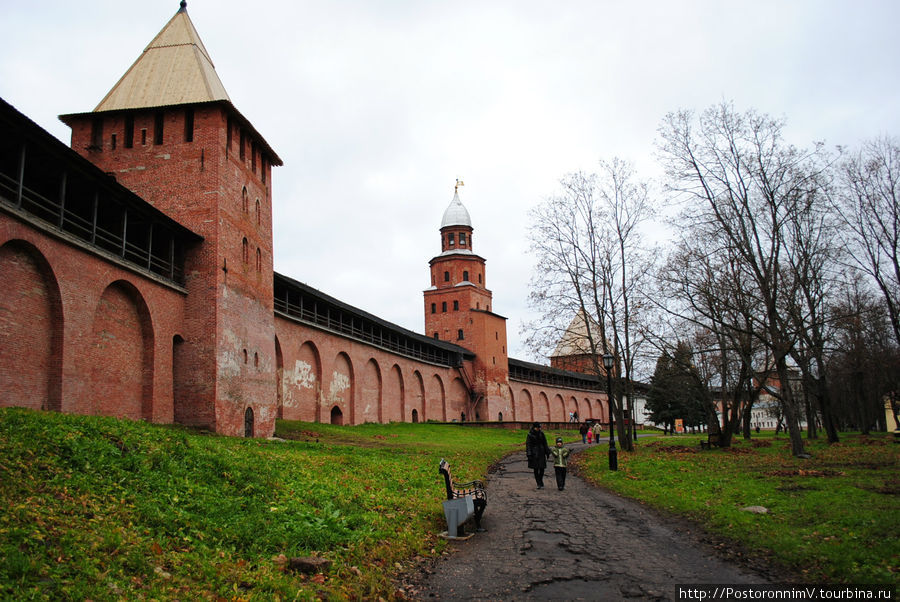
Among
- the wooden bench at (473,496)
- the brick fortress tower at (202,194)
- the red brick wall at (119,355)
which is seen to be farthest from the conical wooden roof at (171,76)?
the wooden bench at (473,496)

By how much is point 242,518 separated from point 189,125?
17.3 metres

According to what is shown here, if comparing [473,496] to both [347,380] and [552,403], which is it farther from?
[552,403]

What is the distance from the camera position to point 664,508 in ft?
34.9

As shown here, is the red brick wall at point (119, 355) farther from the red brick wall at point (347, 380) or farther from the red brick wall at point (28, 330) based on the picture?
the red brick wall at point (347, 380)

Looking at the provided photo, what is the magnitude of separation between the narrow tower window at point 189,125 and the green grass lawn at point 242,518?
13157 millimetres

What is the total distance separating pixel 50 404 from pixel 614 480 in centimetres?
1289

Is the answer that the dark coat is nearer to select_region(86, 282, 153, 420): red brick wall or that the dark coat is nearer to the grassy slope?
the grassy slope

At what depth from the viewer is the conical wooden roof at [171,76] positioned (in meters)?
21.0

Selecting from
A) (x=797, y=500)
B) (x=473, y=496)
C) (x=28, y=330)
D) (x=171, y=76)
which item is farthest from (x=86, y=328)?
(x=797, y=500)

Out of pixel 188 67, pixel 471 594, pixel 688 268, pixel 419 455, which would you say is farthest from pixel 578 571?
pixel 188 67

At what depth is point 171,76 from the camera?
21.8m

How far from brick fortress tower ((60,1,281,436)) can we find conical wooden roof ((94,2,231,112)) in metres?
0.04

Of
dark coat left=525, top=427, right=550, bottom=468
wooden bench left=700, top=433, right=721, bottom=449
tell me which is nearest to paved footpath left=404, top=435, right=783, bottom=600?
dark coat left=525, top=427, right=550, bottom=468

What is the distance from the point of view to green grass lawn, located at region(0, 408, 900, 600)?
17.0 ft
